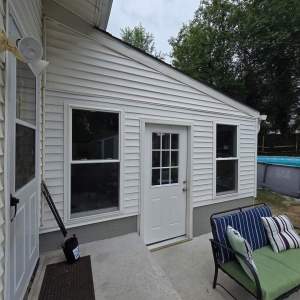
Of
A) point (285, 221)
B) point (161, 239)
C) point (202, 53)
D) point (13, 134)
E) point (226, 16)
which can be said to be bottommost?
point (161, 239)

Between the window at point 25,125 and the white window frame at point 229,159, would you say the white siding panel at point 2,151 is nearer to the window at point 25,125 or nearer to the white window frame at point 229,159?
the window at point 25,125

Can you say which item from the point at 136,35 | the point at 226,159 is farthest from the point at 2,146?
the point at 136,35

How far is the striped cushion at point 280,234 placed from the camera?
2.85m

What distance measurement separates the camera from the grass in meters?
5.63

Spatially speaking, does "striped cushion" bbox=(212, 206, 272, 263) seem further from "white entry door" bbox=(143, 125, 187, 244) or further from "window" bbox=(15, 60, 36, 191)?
"window" bbox=(15, 60, 36, 191)

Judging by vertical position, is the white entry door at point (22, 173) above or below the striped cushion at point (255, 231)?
above

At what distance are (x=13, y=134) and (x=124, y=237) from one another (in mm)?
2372

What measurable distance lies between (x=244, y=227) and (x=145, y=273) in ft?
4.61

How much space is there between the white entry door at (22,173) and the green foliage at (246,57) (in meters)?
14.6

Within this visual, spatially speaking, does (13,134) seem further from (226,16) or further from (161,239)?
(226,16)

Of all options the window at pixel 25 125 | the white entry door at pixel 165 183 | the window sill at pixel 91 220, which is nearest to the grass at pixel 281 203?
the white entry door at pixel 165 183

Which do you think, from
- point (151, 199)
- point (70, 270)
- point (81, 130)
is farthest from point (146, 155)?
point (70, 270)

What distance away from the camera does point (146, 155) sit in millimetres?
3719

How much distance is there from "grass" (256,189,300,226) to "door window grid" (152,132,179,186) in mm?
3282
